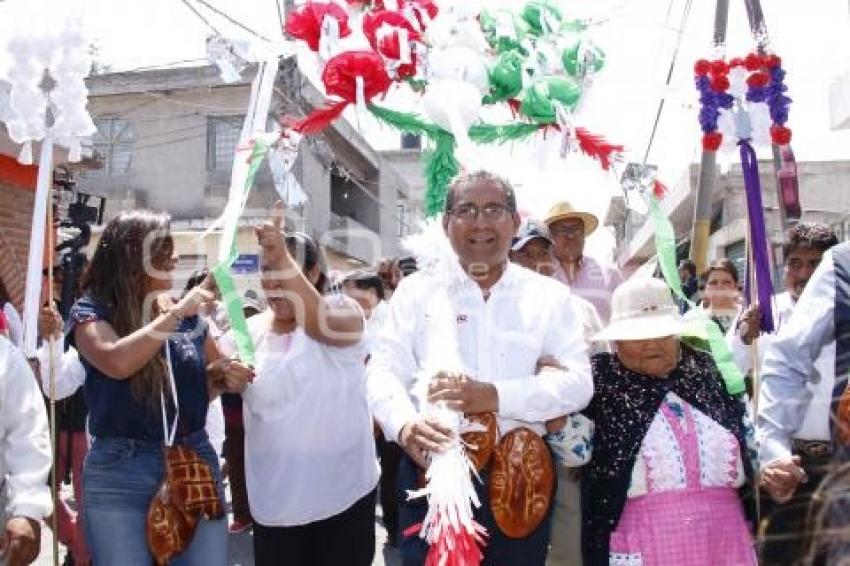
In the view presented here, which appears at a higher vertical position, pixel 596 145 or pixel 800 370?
pixel 596 145

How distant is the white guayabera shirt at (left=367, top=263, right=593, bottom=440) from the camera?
260 cm

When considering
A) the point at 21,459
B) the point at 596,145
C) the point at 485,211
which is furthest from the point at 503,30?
the point at 21,459

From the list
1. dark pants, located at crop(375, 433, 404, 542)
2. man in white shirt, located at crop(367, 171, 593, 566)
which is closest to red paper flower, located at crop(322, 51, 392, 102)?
man in white shirt, located at crop(367, 171, 593, 566)

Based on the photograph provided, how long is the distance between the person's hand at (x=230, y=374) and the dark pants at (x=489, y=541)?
76cm

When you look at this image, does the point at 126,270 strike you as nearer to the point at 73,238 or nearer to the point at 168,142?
the point at 73,238

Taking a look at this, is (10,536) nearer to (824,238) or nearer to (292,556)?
(292,556)

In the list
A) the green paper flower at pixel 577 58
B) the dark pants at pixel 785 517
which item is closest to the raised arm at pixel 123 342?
the green paper flower at pixel 577 58

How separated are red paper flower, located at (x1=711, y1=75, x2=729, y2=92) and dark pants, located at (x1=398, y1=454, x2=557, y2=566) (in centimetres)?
170

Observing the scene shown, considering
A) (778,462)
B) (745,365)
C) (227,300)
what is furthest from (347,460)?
(745,365)

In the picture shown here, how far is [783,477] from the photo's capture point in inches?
106

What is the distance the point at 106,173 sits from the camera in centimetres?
1884

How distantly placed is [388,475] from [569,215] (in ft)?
8.10

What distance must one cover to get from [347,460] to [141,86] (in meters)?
16.7

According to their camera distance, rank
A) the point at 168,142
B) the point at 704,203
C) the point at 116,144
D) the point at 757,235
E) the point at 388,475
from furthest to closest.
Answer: the point at 116,144 → the point at 168,142 → the point at 704,203 → the point at 388,475 → the point at 757,235
